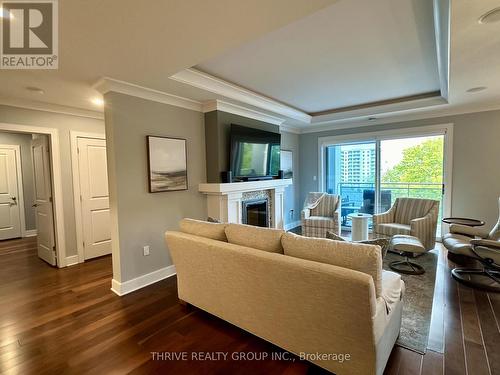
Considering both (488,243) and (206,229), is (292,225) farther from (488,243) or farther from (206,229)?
(206,229)

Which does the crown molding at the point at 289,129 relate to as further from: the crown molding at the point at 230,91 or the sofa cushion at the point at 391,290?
the sofa cushion at the point at 391,290

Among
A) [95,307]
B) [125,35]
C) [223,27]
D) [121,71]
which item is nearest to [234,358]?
[95,307]

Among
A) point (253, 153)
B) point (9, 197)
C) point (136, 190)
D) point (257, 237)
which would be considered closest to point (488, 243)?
point (257, 237)

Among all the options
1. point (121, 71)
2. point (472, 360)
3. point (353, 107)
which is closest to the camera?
point (472, 360)

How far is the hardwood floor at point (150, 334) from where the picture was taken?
176 centimetres

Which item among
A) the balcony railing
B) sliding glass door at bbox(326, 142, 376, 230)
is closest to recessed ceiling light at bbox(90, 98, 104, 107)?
sliding glass door at bbox(326, 142, 376, 230)

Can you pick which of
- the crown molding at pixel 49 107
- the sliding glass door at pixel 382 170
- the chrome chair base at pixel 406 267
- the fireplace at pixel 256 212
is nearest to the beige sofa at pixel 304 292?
the chrome chair base at pixel 406 267

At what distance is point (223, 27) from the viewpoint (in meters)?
1.79

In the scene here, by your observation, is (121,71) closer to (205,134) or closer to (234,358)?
(205,134)

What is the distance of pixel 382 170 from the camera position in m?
5.27

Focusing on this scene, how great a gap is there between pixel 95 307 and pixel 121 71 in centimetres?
247

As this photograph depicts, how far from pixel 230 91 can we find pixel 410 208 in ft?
11.7

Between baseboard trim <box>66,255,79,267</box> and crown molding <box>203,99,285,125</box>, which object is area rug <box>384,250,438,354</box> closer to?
crown molding <box>203,99,285,125</box>

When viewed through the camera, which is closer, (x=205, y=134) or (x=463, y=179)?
(x=205, y=134)
